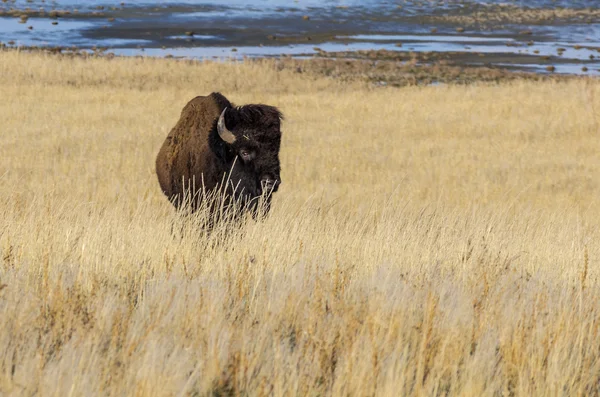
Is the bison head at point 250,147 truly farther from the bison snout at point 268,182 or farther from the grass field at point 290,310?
the grass field at point 290,310

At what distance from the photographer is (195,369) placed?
4.23 m

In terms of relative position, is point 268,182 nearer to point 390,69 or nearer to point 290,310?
point 290,310

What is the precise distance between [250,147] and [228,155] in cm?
37

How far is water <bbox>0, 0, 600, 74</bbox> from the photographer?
154 ft

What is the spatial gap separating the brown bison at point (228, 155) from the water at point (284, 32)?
34.5 m

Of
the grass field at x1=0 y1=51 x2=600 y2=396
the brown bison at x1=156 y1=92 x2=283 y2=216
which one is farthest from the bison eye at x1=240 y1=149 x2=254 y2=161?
the grass field at x1=0 y1=51 x2=600 y2=396

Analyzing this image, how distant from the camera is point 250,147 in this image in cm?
855

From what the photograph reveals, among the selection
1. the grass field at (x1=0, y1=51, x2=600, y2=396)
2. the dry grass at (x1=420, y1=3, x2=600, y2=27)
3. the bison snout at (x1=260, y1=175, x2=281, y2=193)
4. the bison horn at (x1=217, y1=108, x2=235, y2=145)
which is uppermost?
the dry grass at (x1=420, y1=3, x2=600, y2=27)

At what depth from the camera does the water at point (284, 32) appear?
47.0 m

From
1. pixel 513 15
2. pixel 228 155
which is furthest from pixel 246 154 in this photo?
pixel 513 15

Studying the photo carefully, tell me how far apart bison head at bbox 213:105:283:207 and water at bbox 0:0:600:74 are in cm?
3514

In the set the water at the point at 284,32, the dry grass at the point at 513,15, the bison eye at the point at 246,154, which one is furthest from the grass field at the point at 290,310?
the dry grass at the point at 513,15

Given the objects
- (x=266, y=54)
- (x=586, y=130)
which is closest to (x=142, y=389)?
(x=586, y=130)

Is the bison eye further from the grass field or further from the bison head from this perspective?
the grass field
